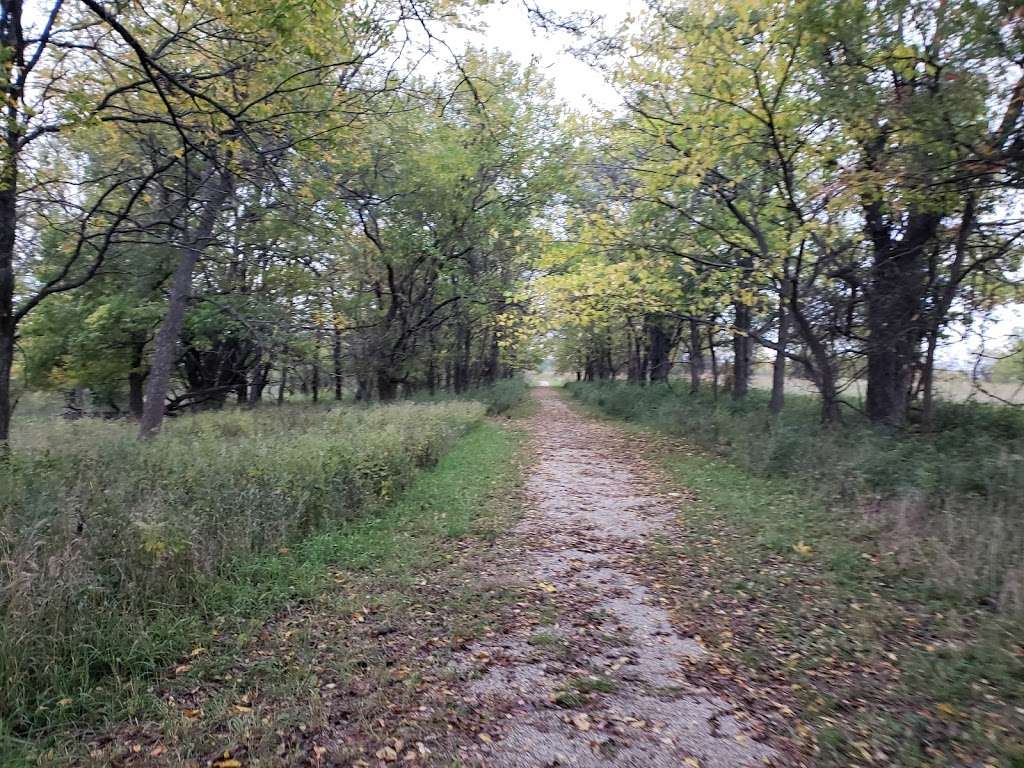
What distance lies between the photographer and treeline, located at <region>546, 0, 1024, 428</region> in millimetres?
7695

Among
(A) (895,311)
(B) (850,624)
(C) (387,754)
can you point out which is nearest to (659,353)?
(A) (895,311)

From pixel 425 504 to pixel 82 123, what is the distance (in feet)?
19.5

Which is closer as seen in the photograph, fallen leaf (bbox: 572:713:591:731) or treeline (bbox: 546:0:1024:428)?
fallen leaf (bbox: 572:713:591:731)

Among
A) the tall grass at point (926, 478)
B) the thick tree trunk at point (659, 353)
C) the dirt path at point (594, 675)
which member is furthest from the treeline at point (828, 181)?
the thick tree trunk at point (659, 353)

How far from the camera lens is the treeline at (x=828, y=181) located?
25.2 ft

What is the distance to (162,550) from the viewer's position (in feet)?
15.7

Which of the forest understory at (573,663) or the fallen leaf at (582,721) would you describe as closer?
the forest understory at (573,663)

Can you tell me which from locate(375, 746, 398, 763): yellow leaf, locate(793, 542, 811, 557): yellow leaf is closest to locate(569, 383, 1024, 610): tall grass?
locate(793, 542, 811, 557): yellow leaf

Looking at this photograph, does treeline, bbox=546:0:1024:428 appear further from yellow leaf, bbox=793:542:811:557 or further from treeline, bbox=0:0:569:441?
yellow leaf, bbox=793:542:811:557

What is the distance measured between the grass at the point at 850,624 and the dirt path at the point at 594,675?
29cm

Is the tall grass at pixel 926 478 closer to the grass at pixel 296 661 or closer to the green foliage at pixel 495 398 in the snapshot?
the grass at pixel 296 661

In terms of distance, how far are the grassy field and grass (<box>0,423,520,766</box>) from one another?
0.08ft

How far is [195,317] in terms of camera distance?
18719mm

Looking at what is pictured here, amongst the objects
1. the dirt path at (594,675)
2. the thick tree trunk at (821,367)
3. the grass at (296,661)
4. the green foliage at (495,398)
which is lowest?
the grass at (296,661)
